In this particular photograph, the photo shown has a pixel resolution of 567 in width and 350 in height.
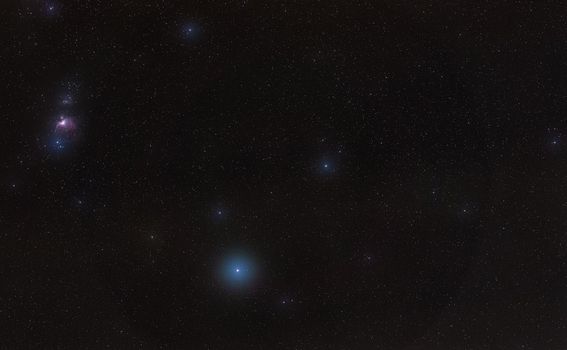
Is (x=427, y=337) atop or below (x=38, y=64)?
below

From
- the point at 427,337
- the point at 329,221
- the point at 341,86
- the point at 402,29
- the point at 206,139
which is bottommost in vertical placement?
the point at 427,337

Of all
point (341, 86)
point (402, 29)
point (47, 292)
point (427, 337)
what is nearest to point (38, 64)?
point (47, 292)

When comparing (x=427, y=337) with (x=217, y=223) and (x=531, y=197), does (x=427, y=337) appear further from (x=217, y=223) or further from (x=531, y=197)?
(x=217, y=223)

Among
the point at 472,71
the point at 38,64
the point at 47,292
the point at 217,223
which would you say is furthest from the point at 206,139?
the point at 472,71

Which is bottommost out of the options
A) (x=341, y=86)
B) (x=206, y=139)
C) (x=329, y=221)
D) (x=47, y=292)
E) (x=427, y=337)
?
(x=427, y=337)

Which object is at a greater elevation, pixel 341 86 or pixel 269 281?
pixel 341 86

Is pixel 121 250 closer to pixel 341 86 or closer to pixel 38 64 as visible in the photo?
pixel 38 64

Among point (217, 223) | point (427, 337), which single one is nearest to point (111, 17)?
point (217, 223)
